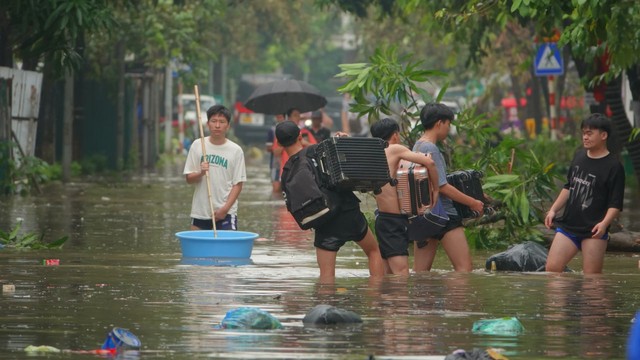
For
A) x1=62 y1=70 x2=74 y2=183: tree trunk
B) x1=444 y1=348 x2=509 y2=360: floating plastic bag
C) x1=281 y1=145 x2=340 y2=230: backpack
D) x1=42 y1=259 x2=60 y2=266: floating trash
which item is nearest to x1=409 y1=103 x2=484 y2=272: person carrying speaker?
x1=281 y1=145 x2=340 y2=230: backpack

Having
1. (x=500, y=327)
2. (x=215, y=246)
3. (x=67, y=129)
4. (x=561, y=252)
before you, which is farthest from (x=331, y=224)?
(x=67, y=129)

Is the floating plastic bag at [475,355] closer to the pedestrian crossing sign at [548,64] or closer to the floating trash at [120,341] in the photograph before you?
the floating trash at [120,341]

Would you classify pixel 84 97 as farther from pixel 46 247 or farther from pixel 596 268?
pixel 596 268

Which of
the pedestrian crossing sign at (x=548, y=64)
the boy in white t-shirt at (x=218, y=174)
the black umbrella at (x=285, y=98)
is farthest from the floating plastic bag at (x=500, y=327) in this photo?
the pedestrian crossing sign at (x=548, y=64)

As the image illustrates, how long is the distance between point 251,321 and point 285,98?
1748 cm

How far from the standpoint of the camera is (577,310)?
10602 mm

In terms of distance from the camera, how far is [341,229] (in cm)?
1220

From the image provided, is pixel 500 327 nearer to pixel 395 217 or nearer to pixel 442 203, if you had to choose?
pixel 395 217

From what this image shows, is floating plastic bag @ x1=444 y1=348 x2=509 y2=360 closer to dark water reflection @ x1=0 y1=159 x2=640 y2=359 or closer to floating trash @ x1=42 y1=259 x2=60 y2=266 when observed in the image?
dark water reflection @ x1=0 y1=159 x2=640 y2=359

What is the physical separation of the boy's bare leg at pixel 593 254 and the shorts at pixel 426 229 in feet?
3.43

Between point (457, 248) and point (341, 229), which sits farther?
point (457, 248)

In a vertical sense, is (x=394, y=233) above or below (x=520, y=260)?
above

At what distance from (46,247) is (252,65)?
61886 mm

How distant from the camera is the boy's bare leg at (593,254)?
12844mm
